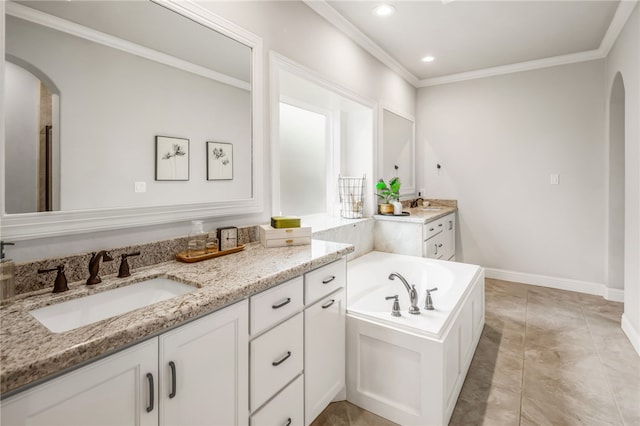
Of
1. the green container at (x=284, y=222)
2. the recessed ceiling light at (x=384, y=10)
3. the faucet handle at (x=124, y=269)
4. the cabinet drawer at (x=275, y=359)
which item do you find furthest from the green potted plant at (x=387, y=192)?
the faucet handle at (x=124, y=269)

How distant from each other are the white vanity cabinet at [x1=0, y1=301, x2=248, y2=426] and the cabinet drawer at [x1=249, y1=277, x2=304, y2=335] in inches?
2.0

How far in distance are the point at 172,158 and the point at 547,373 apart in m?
2.61

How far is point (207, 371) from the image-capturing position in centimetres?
106

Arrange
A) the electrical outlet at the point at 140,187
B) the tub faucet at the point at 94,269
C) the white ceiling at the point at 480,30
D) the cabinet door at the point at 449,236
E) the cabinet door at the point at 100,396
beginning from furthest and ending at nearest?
the cabinet door at the point at 449,236 → the white ceiling at the point at 480,30 → the electrical outlet at the point at 140,187 → the tub faucet at the point at 94,269 → the cabinet door at the point at 100,396

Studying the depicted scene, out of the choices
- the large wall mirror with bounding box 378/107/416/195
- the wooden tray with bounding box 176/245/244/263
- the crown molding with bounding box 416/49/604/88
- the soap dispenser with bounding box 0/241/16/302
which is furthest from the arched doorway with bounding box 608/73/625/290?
the soap dispenser with bounding box 0/241/16/302

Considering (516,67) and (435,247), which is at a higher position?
(516,67)

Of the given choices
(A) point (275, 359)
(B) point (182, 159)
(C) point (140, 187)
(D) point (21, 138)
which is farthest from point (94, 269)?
(A) point (275, 359)

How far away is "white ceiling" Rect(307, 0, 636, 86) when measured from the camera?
2611 mm

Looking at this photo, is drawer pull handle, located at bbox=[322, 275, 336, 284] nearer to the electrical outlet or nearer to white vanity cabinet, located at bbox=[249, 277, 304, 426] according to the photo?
white vanity cabinet, located at bbox=[249, 277, 304, 426]

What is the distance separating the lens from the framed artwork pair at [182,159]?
4.89 ft

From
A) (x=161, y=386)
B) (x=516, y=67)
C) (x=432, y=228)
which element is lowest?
(x=161, y=386)

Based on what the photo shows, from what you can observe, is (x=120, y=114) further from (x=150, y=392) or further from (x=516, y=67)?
(x=516, y=67)

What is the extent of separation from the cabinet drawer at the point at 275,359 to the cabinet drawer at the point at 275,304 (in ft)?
0.13

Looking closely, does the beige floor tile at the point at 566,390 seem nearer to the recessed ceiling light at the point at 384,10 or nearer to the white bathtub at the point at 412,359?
the white bathtub at the point at 412,359
